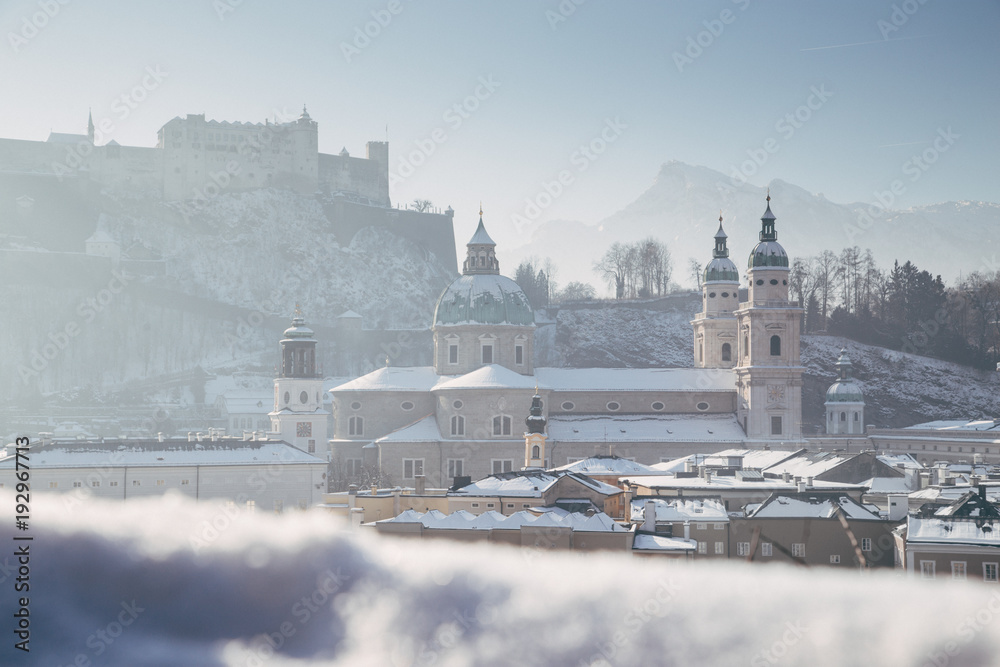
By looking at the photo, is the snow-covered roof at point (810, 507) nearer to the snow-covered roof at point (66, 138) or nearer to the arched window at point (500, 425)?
the arched window at point (500, 425)

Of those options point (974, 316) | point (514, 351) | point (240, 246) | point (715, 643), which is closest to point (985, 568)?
point (715, 643)

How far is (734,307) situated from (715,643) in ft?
158

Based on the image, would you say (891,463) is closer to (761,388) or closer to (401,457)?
(761,388)

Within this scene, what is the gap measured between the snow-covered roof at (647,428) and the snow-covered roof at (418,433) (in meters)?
6.03

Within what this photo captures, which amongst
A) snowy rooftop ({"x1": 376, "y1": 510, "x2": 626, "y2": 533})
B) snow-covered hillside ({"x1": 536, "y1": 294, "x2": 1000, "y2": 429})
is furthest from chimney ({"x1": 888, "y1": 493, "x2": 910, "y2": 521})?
snow-covered hillside ({"x1": 536, "y1": 294, "x2": 1000, "y2": 429})

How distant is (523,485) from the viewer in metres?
50.1

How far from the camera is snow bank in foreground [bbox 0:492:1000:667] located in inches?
→ 1261

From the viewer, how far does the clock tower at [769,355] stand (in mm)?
69438

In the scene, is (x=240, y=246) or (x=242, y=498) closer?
(x=242, y=498)

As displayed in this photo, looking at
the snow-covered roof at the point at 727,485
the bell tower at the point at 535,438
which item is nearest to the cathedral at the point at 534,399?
the bell tower at the point at 535,438

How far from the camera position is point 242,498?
58594 millimetres

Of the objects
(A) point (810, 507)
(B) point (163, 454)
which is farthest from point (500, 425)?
(A) point (810, 507)

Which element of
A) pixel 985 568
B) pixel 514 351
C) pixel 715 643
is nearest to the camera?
pixel 715 643

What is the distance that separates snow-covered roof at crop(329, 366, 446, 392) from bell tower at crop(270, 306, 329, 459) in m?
1.43
